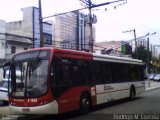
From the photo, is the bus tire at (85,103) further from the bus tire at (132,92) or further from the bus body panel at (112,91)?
the bus tire at (132,92)

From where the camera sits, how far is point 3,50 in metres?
41.5

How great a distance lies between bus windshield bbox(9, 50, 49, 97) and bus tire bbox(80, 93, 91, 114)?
301 cm

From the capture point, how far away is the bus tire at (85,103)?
1659cm

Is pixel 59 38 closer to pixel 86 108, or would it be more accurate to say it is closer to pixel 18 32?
pixel 18 32

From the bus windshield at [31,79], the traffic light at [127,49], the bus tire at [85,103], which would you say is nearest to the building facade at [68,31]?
the traffic light at [127,49]

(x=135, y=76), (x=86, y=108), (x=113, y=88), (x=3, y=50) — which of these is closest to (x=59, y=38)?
(x=3, y=50)

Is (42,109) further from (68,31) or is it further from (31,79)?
(68,31)

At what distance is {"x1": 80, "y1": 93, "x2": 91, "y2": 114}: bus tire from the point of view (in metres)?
16.6

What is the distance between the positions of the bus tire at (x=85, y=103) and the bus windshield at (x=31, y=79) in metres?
3.01

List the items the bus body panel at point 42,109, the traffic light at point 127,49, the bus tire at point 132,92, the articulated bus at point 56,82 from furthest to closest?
the traffic light at point 127,49
the bus tire at point 132,92
the articulated bus at point 56,82
the bus body panel at point 42,109

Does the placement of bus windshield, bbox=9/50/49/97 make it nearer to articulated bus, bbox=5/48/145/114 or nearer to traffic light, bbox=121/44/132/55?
articulated bus, bbox=5/48/145/114

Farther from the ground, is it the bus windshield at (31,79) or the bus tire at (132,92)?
the bus windshield at (31,79)

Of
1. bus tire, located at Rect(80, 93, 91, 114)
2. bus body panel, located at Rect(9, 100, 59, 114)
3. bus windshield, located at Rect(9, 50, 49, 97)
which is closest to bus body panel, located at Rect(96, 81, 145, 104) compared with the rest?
bus tire, located at Rect(80, 93, 91, 114)

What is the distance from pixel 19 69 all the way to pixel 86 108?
378 centimetres
